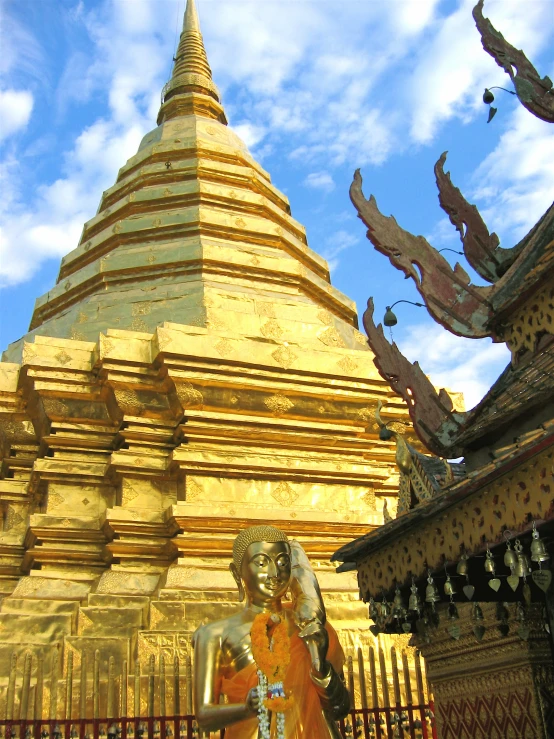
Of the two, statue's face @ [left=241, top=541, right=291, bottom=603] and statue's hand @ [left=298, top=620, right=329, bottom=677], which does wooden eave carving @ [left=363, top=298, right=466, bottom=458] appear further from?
statue's hand @ [left=298, top=620, right=329, bottom=677]

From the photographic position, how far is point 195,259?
1340 centimetres

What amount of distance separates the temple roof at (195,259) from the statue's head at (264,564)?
6.82 metres

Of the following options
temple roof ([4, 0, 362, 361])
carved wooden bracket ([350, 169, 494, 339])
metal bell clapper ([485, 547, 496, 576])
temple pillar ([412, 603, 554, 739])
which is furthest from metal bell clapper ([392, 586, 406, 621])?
temple roof ([4, 0, 362, 361])

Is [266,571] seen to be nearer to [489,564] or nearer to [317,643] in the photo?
[317,643]

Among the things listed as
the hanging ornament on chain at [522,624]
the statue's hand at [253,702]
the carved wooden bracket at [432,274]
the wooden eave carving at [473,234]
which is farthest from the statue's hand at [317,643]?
the wooden eave carving at [473,234]

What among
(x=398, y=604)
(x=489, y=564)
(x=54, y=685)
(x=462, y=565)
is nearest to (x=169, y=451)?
(x=54, y=685)

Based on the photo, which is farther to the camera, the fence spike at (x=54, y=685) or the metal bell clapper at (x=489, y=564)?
the fence spike at (x=54, y=685)

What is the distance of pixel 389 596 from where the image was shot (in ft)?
18.8

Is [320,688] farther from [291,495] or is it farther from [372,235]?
[291,495]

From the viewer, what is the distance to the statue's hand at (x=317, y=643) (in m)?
4.57

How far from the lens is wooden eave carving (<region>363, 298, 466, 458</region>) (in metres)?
6.43

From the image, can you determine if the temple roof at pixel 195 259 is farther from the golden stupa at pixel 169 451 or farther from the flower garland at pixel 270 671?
the flower garland at pixel 270 671

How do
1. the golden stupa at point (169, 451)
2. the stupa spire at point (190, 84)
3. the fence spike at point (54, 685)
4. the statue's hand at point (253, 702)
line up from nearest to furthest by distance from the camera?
1. the statue's hand at point (253, 702)
2. the fence spike at point (54, 685)
3. the golden stupa at point (169, 451)
4. the stupa spire at point (190, 84)

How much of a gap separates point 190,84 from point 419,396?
1463 cm
